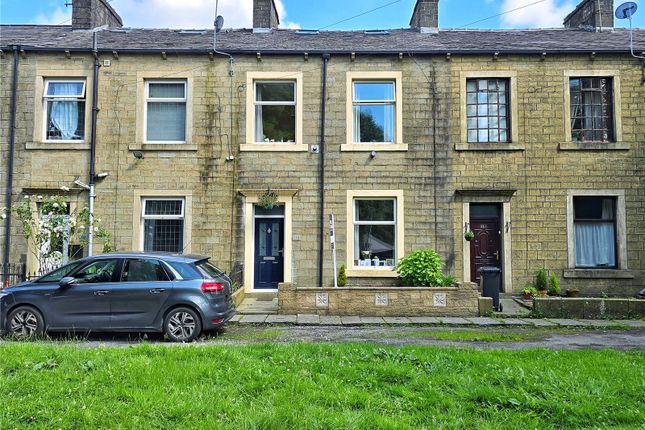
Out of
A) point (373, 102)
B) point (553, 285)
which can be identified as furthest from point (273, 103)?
point (553, 285)

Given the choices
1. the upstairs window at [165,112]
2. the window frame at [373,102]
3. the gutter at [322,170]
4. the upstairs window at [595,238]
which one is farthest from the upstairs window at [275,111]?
the upstairs window at [595,238]

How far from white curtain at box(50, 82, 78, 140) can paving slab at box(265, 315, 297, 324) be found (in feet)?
29.9

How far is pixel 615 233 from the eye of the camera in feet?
48.2

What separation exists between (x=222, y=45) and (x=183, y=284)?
959 centimetres

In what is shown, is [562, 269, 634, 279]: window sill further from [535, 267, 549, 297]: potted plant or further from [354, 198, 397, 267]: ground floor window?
[354, 198, 397, 267]: ground floor window

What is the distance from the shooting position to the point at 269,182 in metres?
14.9

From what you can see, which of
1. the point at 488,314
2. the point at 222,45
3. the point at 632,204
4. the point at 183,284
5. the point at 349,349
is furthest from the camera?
the point at 222,45

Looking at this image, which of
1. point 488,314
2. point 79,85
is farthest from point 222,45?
point 488,314

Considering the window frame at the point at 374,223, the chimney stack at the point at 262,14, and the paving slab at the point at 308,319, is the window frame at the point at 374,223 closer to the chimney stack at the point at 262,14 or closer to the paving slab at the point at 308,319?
the paving slab at the point at 308,319

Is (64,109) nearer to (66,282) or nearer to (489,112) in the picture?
(66,282)

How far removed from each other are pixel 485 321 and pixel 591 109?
27.4ft

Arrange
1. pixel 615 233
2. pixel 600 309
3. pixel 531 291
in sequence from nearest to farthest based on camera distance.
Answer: pixel 600 309, pixel 531 291, pixel 615 233

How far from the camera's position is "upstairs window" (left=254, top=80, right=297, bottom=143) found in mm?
15352

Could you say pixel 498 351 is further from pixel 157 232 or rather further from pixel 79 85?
pixel 79 85
